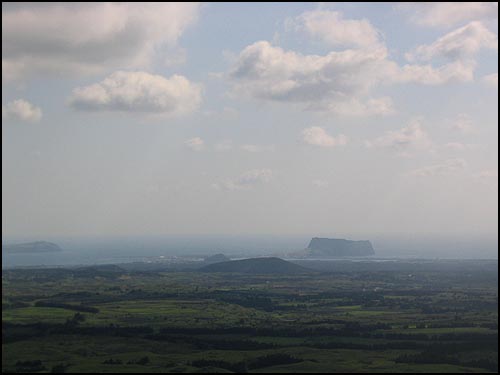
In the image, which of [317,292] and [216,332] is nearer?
[216,332]

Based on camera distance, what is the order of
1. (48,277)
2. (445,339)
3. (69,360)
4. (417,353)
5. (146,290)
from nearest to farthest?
(69,360) < (417,353) < (445,339) < (146,290) < (48,277)

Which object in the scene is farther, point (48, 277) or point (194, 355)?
point (48, 277)

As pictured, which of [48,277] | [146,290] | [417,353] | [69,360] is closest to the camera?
[69,360]

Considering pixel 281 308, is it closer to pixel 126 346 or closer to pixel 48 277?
pixel 126 346

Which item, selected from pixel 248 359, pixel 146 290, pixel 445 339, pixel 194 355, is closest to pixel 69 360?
pixel 194 355

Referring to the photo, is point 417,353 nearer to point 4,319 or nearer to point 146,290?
point 4,319

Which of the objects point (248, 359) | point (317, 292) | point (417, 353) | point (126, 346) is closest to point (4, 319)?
point (126, 346)

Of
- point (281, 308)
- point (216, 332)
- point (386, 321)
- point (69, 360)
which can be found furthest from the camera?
point (281, 308)
